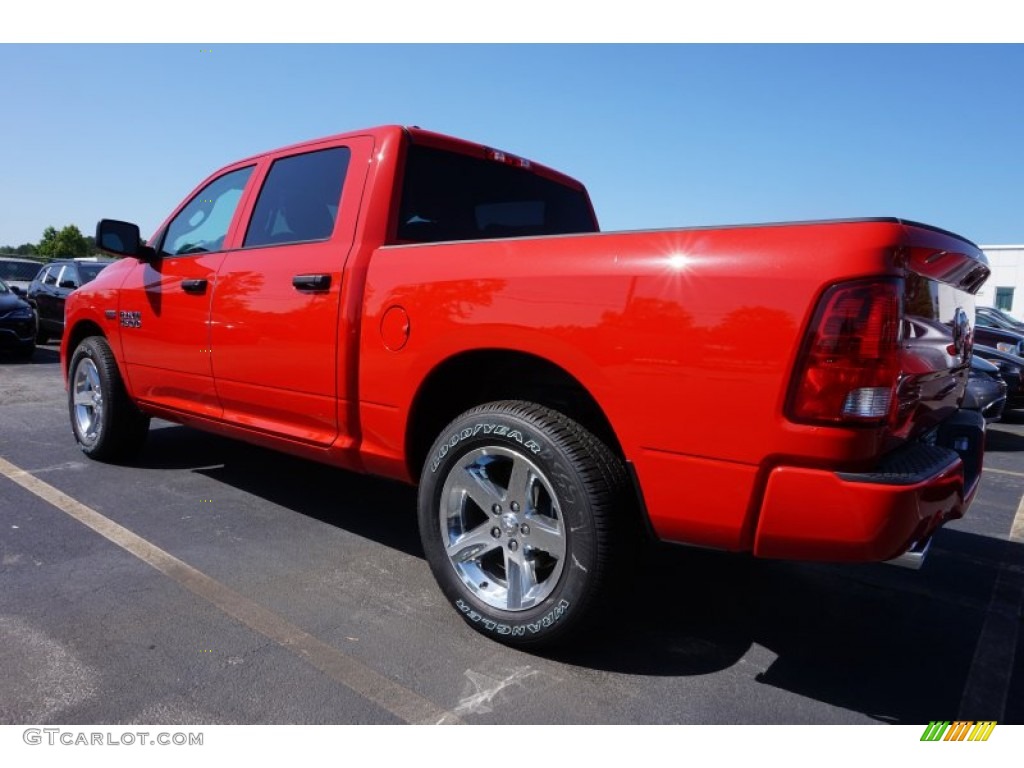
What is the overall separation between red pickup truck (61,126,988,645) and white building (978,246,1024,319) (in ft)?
134

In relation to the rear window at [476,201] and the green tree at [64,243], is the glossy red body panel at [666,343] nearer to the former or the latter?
the rear window at [476,201]

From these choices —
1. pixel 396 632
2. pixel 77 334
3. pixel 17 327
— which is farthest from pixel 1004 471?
pixel 17 327

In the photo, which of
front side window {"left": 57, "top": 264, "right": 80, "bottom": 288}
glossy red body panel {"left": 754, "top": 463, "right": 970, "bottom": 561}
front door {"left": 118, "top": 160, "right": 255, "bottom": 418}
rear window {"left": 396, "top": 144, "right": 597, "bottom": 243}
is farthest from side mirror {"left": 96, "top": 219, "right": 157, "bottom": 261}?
front side window {"left": 57, "top": 264, "right": 80, "bottom": 288}

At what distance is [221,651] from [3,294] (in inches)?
463

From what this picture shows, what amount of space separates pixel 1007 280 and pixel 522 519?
43.1 m

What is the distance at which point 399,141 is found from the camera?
3.20 metres

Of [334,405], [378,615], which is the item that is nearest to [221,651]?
[378,615]

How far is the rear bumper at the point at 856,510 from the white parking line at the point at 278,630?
3.57 feet

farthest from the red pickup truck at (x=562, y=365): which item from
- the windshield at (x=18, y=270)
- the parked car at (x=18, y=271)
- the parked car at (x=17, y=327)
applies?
the windshield at (x=18, y=270)

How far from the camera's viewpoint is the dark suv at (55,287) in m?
12.3

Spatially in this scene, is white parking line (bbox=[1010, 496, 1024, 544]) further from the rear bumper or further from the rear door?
the rear door

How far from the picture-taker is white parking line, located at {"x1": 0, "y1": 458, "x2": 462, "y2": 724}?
220 cm

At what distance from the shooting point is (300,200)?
3.56m

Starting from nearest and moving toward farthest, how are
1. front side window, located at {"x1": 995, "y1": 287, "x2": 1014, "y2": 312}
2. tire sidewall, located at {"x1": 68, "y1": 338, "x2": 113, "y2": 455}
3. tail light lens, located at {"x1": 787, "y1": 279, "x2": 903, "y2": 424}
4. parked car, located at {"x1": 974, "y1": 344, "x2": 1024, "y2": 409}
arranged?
tail light lens, located at {"x1": 787, "y1": 279, "x2": 903, "y2": 424} < tire sidewall, located at {"x1": 68, "y1": 338, "x2": 113, "y2": 455} < parked car, located at {"x1": 974, "y1": 344, "x2": 1024, "y2": 409} < front side window, located at {"x1": 995, "y1": 287, "x2": 1014, "y2": 312}
